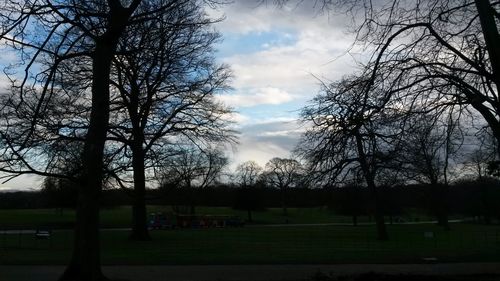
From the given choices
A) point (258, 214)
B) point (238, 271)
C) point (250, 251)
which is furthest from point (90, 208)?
point (258, 214)

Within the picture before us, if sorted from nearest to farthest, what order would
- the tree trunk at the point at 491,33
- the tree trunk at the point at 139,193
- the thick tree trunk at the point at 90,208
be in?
the tree trunk at the point at 491,33 < the thick tree trunk at the point at 90,208 < the tree trunk at the point at 139,193

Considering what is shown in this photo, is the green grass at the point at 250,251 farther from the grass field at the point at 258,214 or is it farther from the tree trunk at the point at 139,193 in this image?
the grass field at the point at 258,214

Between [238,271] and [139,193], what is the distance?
21680 millimetres

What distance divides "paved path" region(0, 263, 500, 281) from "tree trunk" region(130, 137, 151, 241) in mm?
13507

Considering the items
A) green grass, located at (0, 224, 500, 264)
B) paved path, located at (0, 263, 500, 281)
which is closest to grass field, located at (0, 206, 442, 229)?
green grass, located at (0, 224, 500, 264)

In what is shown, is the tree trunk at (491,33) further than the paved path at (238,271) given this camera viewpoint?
No

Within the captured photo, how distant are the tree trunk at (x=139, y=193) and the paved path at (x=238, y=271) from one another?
13.5m

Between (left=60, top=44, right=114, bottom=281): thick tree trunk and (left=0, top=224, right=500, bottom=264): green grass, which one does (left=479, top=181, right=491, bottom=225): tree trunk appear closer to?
(left=0, top=224, right=500, bottom=264): green grass

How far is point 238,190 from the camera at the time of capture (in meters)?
120

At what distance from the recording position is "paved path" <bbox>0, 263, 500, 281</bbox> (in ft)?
57.0

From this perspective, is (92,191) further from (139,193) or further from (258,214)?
(258,214)

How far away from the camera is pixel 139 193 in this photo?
3969 cm

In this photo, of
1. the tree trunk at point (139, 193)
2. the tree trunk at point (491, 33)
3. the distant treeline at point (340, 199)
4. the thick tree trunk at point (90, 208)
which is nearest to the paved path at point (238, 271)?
the thick tree trunk at point (90, 208)

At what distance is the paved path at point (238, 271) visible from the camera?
17359 mm
